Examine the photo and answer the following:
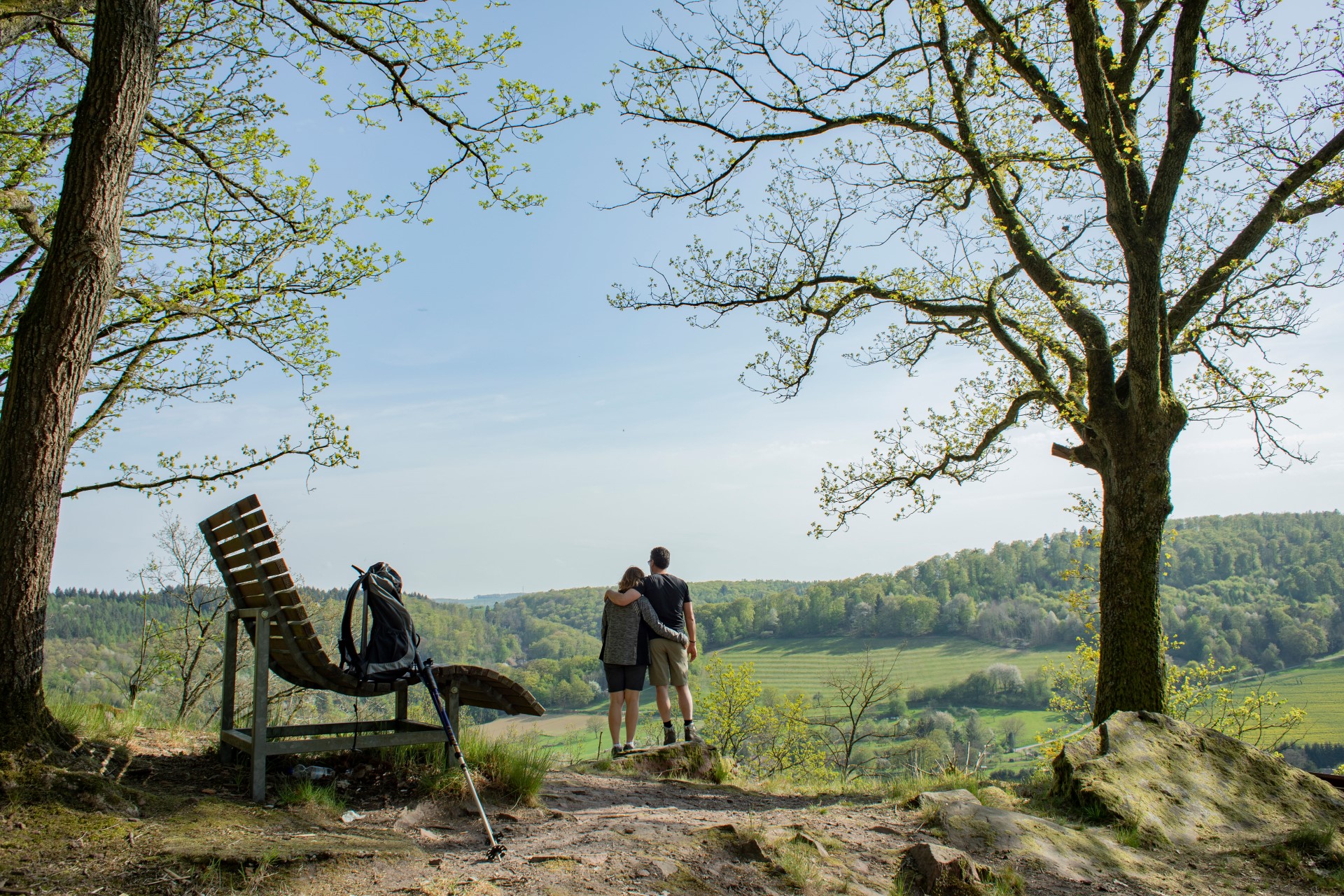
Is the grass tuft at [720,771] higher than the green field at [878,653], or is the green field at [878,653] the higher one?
the grass tuft at [720,771]

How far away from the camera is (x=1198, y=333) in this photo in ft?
34.7

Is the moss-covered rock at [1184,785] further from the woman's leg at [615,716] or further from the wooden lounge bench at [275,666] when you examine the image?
the wooden lounge bench at [275,666]

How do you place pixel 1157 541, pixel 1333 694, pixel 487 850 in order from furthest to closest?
pixel 1333 694, pixel 1157 541, pixel 487 850

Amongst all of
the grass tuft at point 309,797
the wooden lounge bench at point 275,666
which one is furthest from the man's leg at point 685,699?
the grass tuft at point 309,797

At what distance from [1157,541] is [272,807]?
789cm

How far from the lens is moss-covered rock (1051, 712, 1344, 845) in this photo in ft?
18.3

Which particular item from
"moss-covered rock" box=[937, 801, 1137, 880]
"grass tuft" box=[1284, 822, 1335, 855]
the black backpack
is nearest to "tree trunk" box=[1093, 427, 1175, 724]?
"grass tuft" box=[1284, 822, 1335, 855]

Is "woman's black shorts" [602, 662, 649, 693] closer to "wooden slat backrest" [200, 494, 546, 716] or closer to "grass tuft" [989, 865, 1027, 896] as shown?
"wooden slat backrest" [200, 494, 546, 716]

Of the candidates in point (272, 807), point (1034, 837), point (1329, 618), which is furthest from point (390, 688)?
point (1329, 618)

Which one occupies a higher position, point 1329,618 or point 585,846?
point 585,846

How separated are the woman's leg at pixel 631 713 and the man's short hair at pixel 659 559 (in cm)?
113

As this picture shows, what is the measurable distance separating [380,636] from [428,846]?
1373 millimetres

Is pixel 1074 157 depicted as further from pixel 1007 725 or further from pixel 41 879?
pixel 1007 725

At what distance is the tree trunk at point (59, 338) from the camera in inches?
178
